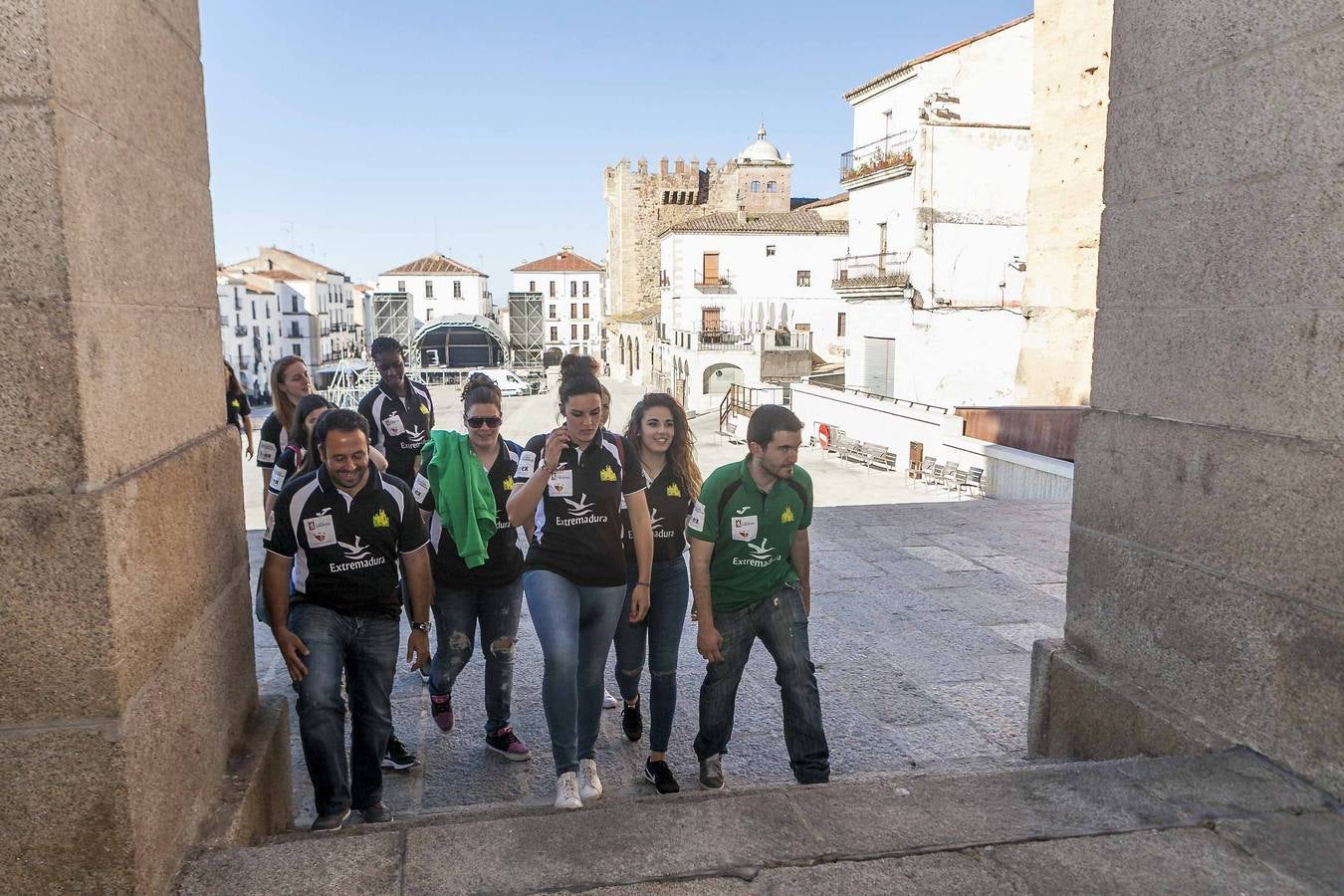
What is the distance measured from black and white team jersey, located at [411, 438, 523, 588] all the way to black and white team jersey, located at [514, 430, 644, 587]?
0.45 meters

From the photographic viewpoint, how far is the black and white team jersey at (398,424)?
5.64 meters

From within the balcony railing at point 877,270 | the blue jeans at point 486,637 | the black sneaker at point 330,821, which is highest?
the balcony railing at point 877,270

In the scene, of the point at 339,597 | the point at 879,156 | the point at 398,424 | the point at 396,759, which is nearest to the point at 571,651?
the point at 339,597

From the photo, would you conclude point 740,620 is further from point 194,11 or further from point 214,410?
point 194,11

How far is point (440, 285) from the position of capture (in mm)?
81750

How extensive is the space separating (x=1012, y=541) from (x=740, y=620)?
16.1ft

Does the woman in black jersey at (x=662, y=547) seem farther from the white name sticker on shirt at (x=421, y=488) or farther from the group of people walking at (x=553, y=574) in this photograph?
the white name sticker on shirt at (x=421, y=488)

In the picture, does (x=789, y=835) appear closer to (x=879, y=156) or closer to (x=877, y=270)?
(x=877, y=270)

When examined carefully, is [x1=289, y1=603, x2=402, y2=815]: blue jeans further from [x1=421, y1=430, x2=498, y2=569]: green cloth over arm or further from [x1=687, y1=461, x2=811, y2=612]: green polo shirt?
[x1=687, y1=461, x2=811, y2=612]: green polo shirt

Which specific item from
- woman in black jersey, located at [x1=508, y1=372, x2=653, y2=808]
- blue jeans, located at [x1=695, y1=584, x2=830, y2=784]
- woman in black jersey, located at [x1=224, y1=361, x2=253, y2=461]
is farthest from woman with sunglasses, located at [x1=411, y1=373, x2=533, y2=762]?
woman in black jersey, located at [x1=224, y1=361, x2=253, y2=461]

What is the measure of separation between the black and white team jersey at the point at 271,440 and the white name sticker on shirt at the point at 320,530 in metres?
1.91

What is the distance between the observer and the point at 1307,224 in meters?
2.66

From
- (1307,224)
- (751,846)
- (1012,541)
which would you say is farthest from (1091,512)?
(1012,541)

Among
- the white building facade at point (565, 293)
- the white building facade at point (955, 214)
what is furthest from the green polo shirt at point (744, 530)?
the white building facade at point (565, 293)
